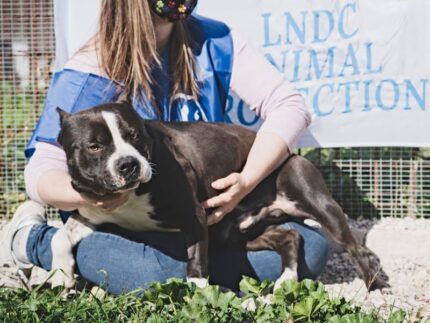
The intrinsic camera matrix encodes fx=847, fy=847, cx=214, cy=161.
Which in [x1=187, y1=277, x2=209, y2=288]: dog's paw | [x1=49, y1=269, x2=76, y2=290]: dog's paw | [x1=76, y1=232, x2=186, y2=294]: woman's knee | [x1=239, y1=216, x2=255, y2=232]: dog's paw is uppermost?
[x1=187, y1=277, x2=209, y2=288]: dog's paw

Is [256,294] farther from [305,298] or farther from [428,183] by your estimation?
[428,183]

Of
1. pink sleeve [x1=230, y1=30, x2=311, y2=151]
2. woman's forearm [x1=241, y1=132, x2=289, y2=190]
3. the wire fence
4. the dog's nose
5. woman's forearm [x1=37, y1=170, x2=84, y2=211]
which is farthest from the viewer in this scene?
the wire fence

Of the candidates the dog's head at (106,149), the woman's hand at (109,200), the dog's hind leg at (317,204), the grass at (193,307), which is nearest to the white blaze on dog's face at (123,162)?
the dog's head at (106,149)

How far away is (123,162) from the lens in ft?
11.7

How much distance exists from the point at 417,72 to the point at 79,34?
224 cm

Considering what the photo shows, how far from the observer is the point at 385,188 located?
6000 millimetres

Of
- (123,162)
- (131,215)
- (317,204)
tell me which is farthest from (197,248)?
(317,204)

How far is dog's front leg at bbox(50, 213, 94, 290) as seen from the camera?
4.15m

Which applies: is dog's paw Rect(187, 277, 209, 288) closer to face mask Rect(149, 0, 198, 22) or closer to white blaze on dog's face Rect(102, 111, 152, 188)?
white blaze on dog's face Rect(102, 111, 152, 188)

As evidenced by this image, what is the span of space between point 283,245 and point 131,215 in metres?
0.84

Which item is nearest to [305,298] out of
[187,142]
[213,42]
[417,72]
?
[187,142]

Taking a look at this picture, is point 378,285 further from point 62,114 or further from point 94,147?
point 62,114

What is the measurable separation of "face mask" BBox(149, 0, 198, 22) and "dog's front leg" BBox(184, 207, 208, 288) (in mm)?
989

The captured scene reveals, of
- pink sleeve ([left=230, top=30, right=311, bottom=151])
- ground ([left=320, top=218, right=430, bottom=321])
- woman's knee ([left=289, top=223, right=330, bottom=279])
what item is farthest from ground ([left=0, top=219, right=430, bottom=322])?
pink sleeve ([left=230, top=30, right=311, bottom=151])
